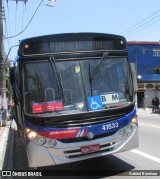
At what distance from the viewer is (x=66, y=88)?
700 centimetres

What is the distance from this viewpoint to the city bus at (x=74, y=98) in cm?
669

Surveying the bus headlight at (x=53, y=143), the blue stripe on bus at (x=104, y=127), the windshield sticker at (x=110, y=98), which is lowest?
the bus headlight at (x=53, y=143)

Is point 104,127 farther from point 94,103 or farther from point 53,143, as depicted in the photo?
point 53,143

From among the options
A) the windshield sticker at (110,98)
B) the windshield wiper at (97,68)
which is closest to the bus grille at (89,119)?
the windshield sticker at (110,98)

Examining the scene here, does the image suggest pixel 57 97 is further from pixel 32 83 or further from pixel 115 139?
pixel 115 139

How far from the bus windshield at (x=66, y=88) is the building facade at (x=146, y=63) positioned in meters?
44.4

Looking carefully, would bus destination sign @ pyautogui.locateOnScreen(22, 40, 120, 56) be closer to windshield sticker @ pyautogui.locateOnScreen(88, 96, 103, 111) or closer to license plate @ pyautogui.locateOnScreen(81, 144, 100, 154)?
windshield sticker @ pyautogui.locateOnScreen(88, 96, 103, 111)

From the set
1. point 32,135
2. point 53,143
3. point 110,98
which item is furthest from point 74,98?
point 32,135

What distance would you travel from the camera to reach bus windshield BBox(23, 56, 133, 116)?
6887 millimetres

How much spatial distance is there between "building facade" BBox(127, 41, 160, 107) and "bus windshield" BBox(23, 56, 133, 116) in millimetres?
44438

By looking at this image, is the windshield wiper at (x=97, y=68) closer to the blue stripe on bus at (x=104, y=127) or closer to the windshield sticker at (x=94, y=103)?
the windshield sticker at (x=94, y=103)

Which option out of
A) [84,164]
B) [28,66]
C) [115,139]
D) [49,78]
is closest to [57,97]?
[49,78]

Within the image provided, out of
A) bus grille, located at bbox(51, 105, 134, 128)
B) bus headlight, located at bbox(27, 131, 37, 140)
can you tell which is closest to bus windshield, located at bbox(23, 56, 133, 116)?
bus grille, located at bbox(51, 105, 134, 128)

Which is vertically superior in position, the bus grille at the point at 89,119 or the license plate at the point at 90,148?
the bus grille at the point at 89,119
